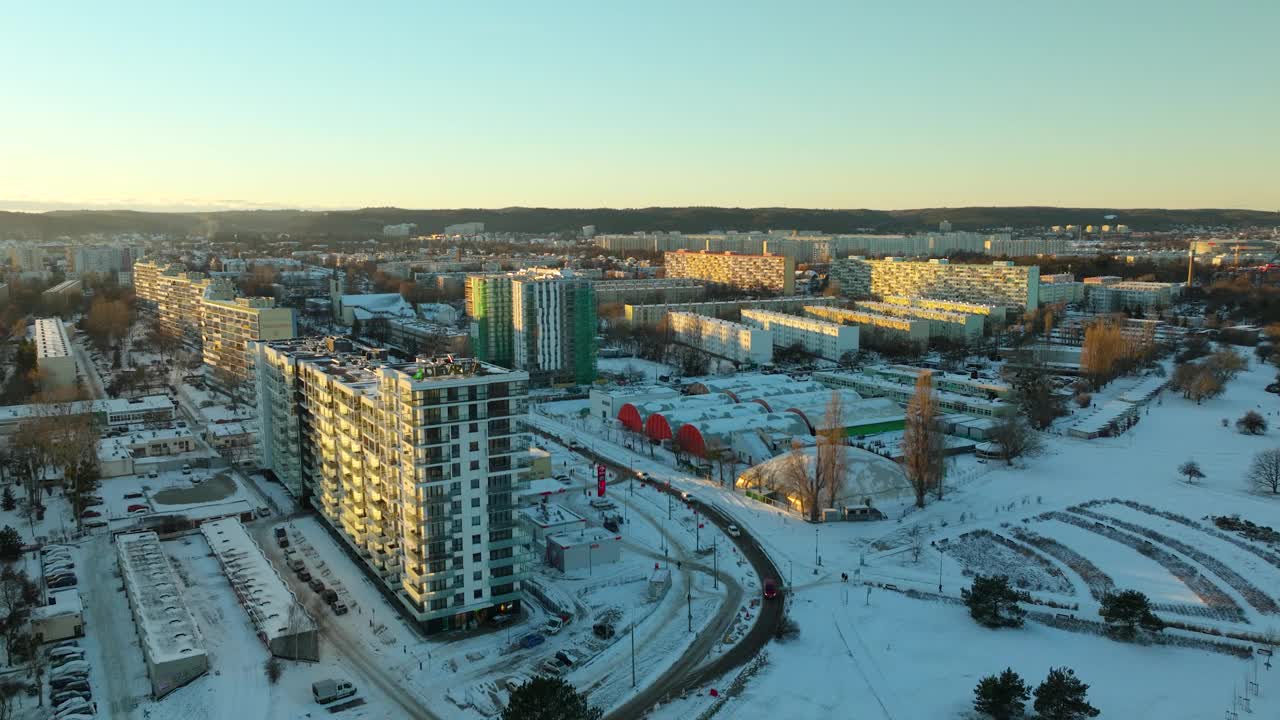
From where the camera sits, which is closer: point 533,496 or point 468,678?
point 468,678

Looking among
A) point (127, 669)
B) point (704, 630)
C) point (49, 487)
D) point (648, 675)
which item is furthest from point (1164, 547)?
point (49, 487)

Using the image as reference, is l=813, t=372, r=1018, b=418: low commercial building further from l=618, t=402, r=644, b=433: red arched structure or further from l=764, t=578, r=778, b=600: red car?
l=764, t=578, r=778, b=600: red car

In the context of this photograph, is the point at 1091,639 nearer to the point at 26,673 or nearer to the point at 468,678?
the point at 468,678

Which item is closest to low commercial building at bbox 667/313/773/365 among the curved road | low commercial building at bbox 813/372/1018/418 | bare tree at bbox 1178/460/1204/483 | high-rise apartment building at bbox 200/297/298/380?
low commercial building at bbox 813/372/1018/418

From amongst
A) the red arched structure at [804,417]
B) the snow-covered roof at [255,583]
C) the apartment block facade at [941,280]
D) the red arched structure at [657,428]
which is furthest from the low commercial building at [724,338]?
the snow-covered roof at [255,583]

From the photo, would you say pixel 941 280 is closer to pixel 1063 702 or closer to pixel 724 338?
pixel 724 338
